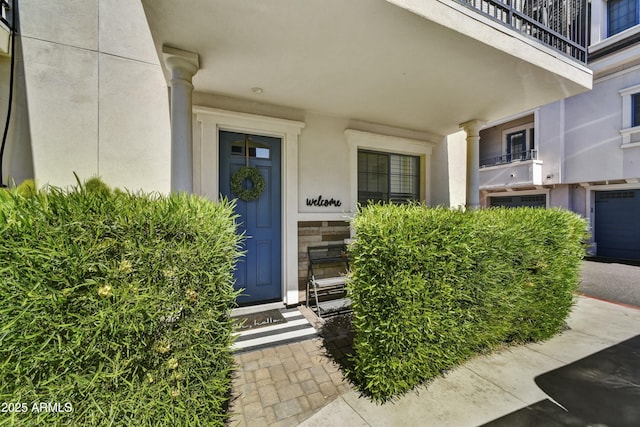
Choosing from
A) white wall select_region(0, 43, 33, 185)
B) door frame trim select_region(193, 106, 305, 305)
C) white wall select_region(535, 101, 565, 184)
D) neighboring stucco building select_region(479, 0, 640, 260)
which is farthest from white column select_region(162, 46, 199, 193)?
white wall select_region(535, 101, 565, 184)

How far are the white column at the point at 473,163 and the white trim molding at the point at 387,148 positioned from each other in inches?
30.7

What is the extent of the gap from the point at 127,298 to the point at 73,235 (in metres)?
0.40

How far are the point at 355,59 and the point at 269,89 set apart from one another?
1.27 meters

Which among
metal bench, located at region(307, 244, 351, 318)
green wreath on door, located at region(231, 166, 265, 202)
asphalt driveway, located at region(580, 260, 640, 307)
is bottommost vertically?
asphalt driveway, located at region(580, 260, 640, 307)

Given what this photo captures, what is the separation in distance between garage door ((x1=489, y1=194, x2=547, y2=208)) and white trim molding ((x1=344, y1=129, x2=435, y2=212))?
8.58 m

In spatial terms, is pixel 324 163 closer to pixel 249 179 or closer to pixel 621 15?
pixel 249 179

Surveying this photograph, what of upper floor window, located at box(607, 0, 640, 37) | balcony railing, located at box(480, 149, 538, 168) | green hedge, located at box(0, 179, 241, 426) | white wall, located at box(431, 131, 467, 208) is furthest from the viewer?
balcony railing, located at box(480, 149, 538, 168)

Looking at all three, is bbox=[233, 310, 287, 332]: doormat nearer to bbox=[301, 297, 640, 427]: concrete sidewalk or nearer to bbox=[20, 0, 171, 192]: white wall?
bbox=[301, 297, 640, 427]: concrete sidewalk

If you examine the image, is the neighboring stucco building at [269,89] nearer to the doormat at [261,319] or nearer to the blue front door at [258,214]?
the blue front door at [258,214]

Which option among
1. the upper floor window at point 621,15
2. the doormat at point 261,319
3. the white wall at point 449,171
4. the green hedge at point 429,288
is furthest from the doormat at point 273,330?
the upper floor window at point 621,15

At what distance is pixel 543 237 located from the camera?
9.55 ft

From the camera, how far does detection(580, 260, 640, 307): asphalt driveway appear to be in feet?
16.5

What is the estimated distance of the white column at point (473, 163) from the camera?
4.66 meters

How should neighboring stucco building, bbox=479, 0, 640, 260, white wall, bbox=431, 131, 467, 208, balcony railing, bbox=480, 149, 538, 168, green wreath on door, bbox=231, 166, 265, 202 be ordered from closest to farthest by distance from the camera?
green wreath on door, bbox=231, 166, 265, 202
white wall, bbox=431, 131, 467, 208
neighboring stucco building, bbox=479, 0, 640, 260
balcony railing, bbox=480, 149, 538, 168
